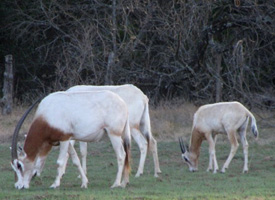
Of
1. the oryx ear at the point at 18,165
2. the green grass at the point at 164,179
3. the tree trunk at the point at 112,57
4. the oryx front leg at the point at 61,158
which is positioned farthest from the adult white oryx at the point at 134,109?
the tree trunk at the point at 112,57

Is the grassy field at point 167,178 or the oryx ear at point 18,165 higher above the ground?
the oryx ear at point 18,165

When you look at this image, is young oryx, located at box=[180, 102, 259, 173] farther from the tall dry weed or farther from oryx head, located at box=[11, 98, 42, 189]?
oryx head, located at box=[11, 98, 42, 189]

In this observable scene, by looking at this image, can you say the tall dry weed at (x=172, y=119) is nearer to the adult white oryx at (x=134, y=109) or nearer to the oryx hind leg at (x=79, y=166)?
the adult white oryx at (x=134, y=109)

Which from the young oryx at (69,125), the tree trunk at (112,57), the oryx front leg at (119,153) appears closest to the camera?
the young oryx at (69,125)

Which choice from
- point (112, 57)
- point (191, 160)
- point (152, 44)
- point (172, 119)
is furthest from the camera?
point (152, 44)

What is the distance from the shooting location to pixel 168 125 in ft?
61.1

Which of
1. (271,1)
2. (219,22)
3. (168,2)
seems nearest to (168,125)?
(219,22)

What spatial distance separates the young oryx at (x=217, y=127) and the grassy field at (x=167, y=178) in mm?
302

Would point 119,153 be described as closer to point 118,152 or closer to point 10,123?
point 118,152

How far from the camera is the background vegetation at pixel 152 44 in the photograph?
20.6m

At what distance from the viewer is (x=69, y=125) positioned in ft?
34.3

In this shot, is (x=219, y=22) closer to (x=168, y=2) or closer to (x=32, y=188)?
(x=168, y=2)

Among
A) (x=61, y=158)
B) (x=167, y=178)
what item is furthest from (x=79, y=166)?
(x=167, y=178)

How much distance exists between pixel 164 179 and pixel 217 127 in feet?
8.26
